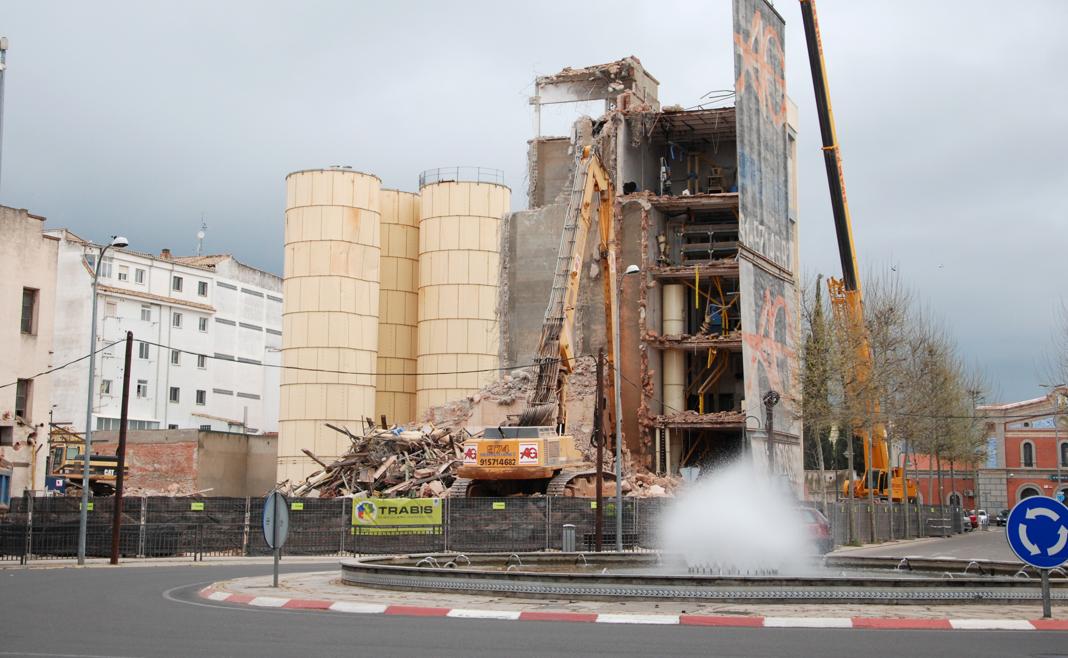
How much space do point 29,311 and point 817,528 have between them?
34.8 metres

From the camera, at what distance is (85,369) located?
77750 mm

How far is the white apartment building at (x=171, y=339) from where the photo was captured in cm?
7775

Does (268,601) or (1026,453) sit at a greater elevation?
(1026,453)

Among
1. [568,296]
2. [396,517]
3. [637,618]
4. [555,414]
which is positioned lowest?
[637,618]

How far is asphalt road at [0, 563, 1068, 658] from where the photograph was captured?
11.1 meters

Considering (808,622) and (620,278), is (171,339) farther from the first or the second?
(808,622)

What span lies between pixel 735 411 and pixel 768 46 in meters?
19.2

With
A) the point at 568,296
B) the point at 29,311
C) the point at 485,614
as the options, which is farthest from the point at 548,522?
the point at 29,311

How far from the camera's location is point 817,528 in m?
28.0

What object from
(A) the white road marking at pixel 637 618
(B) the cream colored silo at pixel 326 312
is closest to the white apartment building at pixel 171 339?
(B) the cream colored silo at pixel 326 312

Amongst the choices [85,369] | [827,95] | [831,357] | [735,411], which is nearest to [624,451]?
[735,411]

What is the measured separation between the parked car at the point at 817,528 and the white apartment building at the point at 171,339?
178 feet

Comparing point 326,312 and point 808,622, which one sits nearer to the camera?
point 808,622

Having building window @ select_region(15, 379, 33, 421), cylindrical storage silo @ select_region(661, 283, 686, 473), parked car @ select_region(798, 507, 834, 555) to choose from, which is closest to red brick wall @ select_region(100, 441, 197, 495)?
building window @ select_region(15, 379, 33, 421)
